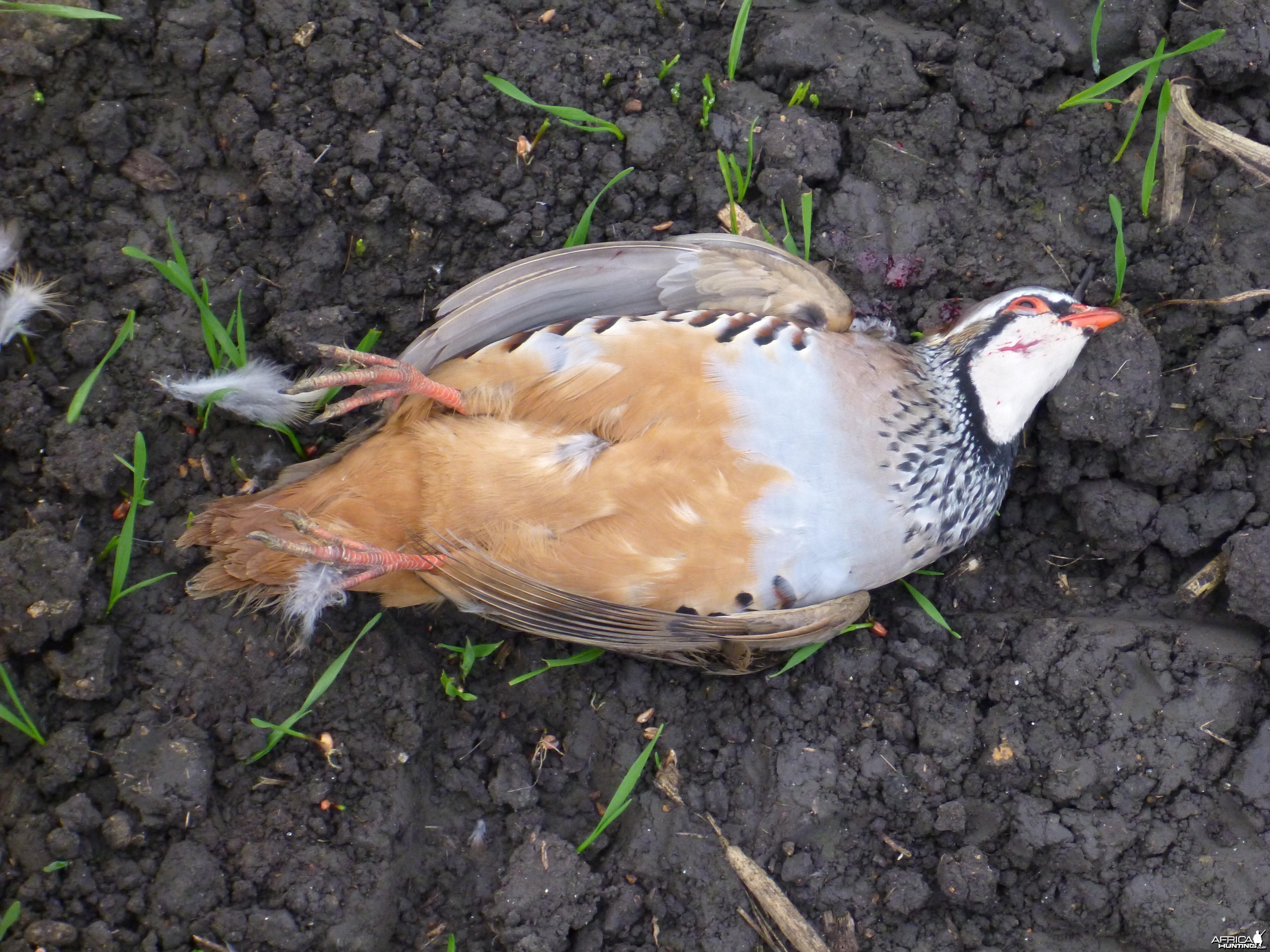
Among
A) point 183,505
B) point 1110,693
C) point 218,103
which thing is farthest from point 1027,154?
point 183,505

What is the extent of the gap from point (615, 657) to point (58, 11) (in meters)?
2.40

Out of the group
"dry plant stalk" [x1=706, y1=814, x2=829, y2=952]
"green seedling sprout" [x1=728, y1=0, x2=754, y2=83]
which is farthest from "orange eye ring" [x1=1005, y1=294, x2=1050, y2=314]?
"dry plant stalk" [x1=706, y1=814, x2=829, y2=952]

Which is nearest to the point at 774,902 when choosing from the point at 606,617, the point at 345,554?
the point at 606,617

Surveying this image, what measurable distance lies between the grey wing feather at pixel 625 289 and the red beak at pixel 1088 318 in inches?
25.5

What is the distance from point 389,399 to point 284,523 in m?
0.48

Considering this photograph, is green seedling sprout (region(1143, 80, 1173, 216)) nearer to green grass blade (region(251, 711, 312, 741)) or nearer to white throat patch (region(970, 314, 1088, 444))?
white throat patch (region(970, 314, 1088, 444))

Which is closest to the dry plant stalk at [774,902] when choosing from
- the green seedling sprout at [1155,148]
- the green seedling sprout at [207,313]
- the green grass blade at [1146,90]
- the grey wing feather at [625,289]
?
the grey wing feather at [625,289]

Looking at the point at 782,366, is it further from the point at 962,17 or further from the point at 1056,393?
the point at 962,17

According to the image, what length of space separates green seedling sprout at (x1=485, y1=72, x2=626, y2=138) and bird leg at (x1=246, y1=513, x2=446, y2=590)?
55.6 inches

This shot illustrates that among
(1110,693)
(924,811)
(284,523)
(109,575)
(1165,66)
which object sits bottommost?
(924,811)

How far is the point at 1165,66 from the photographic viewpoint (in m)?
3.26

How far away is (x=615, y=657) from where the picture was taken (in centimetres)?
311

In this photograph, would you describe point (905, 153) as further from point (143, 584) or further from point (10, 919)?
point (10, 919)

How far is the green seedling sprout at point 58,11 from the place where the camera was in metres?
2.77
